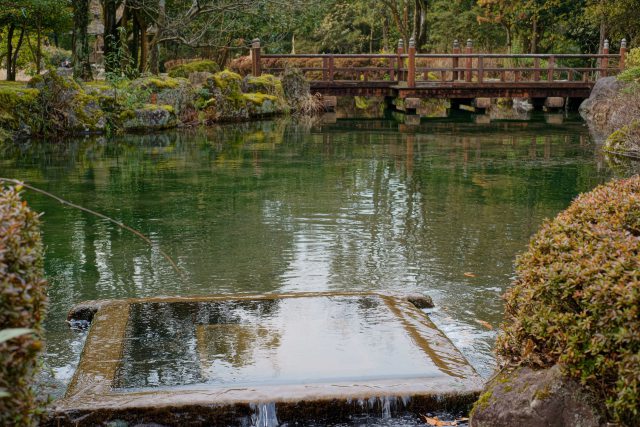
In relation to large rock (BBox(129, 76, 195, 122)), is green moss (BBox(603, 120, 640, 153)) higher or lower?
lower

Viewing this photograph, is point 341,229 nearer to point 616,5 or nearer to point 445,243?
point 445,243

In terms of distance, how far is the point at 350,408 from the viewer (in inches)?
155

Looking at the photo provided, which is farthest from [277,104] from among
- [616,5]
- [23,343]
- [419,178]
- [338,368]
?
[23,343]

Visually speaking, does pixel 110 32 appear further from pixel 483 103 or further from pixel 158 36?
pixel 483 103

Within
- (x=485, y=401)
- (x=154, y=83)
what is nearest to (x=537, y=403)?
(x=485, y=401)

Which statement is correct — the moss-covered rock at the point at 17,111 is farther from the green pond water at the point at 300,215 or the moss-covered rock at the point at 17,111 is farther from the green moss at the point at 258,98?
the green moss at the point at 258,98

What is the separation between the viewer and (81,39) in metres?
23.1

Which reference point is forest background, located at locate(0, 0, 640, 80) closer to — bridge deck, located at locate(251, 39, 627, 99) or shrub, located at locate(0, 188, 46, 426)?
bridge deck, located at locate(251, 39, 627, 99)

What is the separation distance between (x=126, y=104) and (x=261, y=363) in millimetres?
17086

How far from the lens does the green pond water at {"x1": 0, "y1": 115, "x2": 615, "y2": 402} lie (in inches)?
253

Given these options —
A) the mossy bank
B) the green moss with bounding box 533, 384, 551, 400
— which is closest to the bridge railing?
the mossy bank

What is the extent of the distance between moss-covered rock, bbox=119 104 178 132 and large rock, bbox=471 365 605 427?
1776 centimetres

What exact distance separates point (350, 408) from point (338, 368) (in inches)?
16.9

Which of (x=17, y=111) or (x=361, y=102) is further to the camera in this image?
(x=361, y=102)
